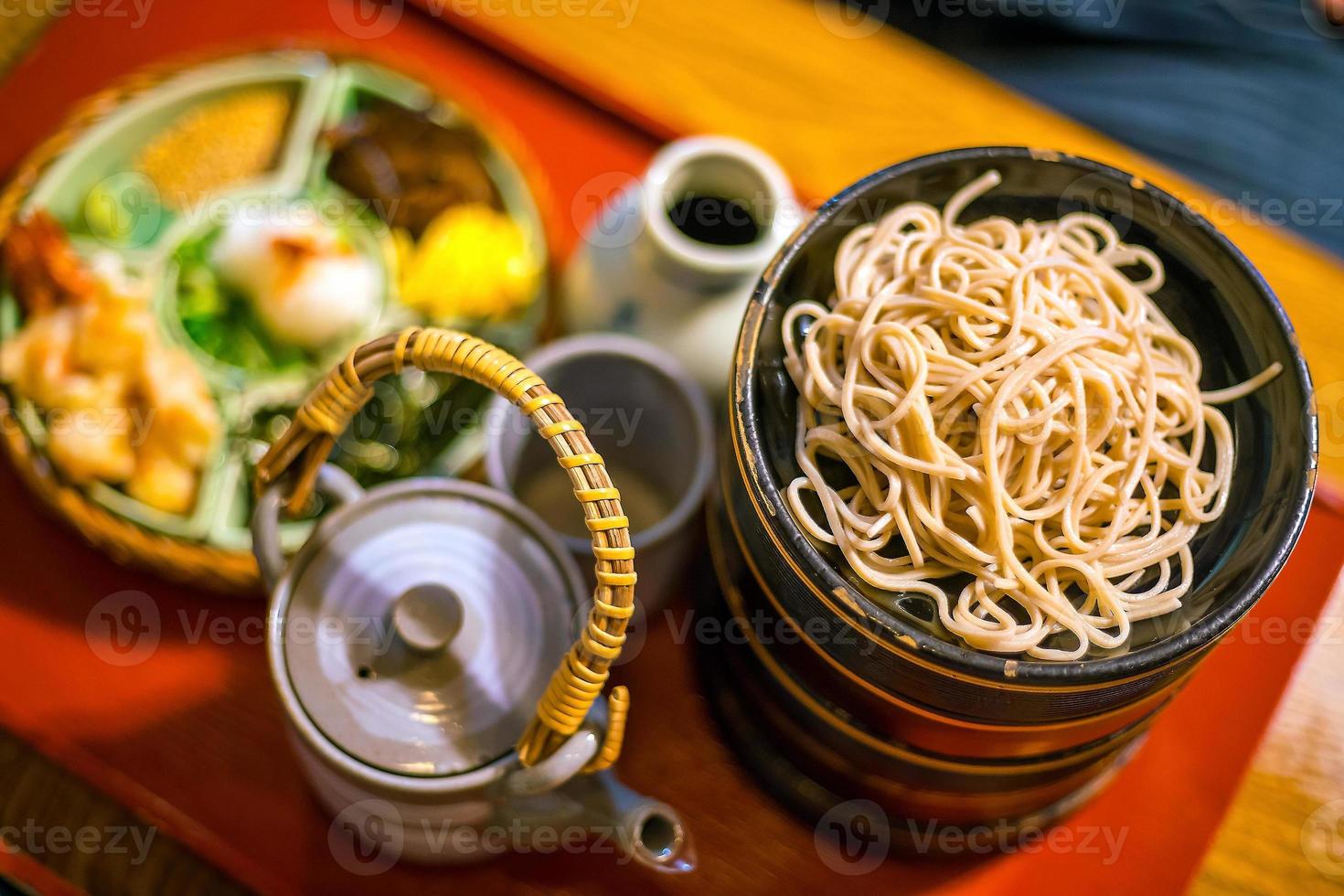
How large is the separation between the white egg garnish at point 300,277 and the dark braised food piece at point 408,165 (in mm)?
93

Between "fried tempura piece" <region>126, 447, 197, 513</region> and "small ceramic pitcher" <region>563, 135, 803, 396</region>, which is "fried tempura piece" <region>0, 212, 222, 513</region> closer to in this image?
"fried tempura piece" <region>126, 447, 197, 513</region>

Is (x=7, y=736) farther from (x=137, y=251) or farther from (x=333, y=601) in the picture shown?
(x=137, y=251)

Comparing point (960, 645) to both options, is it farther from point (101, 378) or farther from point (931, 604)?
point (101, 378)

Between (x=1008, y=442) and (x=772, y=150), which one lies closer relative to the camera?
(x=1008, y=442)

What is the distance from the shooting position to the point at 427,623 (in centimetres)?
93

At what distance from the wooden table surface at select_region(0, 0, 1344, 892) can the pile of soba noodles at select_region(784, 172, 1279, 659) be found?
16.5 inches

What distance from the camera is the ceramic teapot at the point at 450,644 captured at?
32.2 inches

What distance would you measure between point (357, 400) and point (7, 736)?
2.14ft

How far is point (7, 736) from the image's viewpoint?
1166mm

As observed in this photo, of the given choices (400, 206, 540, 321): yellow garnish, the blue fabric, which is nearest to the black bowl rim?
(400, 206, 540, 321): yellow garnish

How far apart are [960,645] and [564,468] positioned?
35cm

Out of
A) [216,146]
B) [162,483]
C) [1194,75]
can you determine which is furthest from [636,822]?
[1194,75]

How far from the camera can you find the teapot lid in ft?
3.02

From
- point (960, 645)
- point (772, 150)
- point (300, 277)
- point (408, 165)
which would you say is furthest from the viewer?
point (772, 150)
